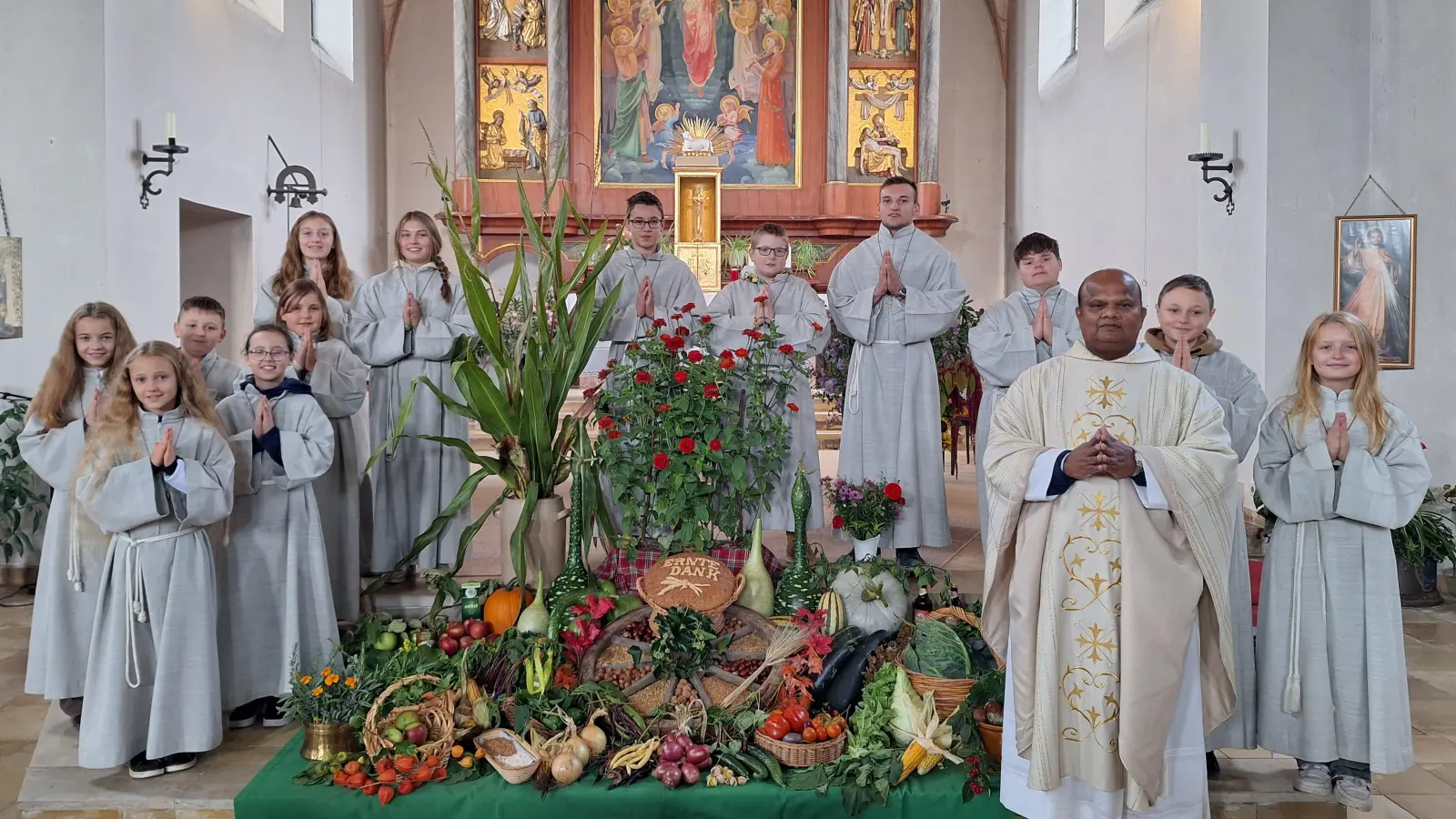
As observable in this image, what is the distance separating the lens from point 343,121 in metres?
11.8

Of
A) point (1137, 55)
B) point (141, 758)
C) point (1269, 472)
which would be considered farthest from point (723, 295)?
point (1137, 55)

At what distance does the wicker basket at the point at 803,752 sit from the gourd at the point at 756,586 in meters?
0.86

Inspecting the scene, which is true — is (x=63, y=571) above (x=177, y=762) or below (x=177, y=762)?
above

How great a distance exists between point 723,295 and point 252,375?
2.28 m

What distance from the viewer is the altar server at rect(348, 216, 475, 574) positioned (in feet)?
17.0

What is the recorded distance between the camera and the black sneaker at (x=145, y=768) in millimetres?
3643

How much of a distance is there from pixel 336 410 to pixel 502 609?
1154mm

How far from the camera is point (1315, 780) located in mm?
3633

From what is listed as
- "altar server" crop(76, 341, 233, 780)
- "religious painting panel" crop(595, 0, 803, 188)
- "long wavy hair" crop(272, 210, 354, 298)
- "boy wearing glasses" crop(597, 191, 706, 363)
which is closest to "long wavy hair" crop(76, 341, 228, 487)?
"altar server" crop(76, 341, 233, 780)

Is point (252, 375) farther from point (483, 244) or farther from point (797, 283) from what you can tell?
point (483, 244)

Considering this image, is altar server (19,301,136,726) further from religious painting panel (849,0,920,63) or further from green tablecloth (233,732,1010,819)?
religious painting panel (849,0,920,63)

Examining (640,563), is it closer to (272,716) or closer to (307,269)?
(272,716)

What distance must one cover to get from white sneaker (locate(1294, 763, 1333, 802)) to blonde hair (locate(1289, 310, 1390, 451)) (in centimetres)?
105

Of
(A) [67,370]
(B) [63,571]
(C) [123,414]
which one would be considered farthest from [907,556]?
(A) [67,370]
